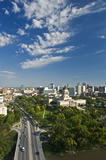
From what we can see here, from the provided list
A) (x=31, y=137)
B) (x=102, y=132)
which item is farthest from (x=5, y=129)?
(x=102, y=132)

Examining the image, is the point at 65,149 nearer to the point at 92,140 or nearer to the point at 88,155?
the point at 88,155

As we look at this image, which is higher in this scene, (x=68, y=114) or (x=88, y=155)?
(x=68, y=114)

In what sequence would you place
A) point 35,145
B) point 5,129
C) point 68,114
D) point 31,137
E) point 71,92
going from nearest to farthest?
point 35,145
point 31,137
point 5,129
point 68,114
point 71,92

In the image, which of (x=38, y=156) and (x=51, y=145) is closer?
(x=38, y=156)

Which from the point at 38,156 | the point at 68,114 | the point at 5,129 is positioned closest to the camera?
the point at 38,156

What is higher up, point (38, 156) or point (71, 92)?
point (71, 92)

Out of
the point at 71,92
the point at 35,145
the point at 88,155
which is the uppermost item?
the point at 71,92

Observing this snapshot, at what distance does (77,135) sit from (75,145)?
2.39 meters

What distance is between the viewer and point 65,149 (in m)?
24.3

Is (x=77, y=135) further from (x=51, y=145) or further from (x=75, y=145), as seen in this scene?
(x=51, y=145)

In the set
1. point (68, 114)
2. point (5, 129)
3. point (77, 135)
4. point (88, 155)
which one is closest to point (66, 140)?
point (77, 135)

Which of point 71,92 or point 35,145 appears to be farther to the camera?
point 71,92

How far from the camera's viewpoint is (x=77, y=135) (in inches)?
1044

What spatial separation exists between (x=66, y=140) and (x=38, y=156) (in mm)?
6074
